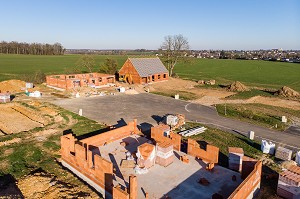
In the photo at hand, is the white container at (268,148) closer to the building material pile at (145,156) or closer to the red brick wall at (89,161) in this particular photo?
the building material pile at (145,156)

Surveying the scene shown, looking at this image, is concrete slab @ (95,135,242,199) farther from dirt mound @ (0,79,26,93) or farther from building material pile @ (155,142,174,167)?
dirt mound @ (0,79,26,93)

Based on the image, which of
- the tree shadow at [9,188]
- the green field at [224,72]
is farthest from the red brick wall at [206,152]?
the green field at [224,72]

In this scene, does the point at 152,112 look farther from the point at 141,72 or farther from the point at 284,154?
the point at 141,72

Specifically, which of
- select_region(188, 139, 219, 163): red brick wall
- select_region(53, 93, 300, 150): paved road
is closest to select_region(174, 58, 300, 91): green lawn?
select_region(53, 93, 300, 150): paved road

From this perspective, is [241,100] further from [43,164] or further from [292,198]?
[43,164]

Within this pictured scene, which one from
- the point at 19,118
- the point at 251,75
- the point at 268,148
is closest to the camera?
the point at 268,148

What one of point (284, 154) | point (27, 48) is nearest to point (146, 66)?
point (284, 154)
